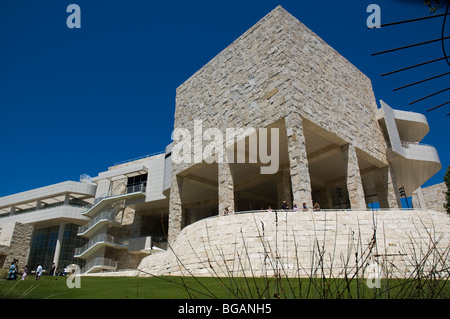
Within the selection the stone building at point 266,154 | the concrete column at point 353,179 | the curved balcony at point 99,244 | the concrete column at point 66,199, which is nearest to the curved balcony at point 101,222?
the stone building at point 266,154

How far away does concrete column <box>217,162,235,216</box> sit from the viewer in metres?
21.8

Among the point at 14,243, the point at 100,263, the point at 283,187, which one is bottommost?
the point at 100,263

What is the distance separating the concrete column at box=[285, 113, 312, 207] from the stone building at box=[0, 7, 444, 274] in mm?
62

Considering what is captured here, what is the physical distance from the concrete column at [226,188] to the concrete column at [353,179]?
790 cm

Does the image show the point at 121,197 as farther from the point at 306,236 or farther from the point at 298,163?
the point at 306,236

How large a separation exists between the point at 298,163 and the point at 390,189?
1090 cm

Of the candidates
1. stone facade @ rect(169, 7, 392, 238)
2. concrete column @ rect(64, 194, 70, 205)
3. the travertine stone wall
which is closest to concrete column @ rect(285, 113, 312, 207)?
stone facade @ rect(169, 7, 392, 238)

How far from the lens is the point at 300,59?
73.3 ft

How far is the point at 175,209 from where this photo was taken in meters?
26.4

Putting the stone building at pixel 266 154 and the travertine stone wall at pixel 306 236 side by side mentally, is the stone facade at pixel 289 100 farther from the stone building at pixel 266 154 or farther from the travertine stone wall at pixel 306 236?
the travertine stone wall at pixel 306 236

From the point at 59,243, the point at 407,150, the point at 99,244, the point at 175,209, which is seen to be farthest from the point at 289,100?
the point at 59,243

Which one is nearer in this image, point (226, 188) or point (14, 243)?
point (226, 188)
